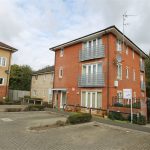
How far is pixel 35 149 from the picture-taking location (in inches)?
278

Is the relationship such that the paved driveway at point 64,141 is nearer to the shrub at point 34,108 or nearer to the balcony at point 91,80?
the balcony at point 91,80

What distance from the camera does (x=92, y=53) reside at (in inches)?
797

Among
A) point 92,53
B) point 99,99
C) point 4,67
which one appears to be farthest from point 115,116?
point 4,67

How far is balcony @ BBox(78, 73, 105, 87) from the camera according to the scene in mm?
18734

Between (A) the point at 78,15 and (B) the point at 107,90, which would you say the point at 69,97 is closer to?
(B) the point at 107,90

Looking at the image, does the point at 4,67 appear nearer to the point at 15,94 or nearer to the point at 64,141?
the point at 15,94

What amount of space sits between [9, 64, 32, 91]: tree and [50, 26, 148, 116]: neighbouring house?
65.0 feet

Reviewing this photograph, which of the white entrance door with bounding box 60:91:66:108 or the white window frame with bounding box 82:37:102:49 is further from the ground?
the white window frame with bounding box 82:37:102:49

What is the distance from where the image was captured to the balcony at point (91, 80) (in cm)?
1873

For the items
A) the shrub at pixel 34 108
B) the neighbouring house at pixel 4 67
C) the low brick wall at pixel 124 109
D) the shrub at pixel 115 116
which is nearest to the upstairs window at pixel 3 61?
the neighbouring house at pixel 4 67

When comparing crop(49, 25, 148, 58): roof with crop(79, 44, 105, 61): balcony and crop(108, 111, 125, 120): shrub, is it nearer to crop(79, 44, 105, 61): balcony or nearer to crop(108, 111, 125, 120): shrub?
crop(79, 44, 105, 61): balcony

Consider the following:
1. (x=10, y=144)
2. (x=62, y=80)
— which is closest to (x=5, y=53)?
(x=62, y=80)

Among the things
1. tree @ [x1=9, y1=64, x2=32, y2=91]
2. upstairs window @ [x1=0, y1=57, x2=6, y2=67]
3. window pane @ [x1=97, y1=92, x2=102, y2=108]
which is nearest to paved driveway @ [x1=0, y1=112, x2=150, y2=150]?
window pane @ [x1=97, y1=92, x2=102, y2=108]

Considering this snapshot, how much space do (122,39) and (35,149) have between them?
698 inches
